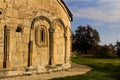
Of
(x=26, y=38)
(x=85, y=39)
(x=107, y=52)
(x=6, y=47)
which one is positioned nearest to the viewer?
(x=6, y=47)

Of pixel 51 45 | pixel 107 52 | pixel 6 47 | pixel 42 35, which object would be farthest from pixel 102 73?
pixel 107 52

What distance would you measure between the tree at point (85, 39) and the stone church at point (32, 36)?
108ft

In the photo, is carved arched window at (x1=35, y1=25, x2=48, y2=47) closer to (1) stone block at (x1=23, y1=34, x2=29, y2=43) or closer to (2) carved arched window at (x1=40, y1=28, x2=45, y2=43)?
(2) carved arched window at (x1=40, y1=28, x2=45, y2=43)

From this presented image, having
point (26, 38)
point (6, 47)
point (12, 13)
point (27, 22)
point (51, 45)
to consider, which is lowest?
point (6, 47)

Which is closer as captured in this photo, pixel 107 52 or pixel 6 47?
pixel 6 47

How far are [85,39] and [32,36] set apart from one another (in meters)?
38.0

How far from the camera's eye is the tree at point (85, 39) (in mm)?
52250

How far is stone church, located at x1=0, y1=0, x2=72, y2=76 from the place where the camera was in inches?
589

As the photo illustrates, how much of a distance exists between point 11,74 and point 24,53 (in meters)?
1.59

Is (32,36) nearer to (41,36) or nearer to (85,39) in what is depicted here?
(41,36)

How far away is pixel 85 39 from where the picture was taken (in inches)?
2119

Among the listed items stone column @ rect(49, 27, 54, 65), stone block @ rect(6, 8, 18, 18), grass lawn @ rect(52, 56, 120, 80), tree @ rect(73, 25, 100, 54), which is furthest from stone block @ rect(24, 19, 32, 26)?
tree @ rect(73, 25, 100, 54)

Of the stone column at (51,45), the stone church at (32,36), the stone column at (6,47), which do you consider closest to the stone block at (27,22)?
the stone church at (32,36)

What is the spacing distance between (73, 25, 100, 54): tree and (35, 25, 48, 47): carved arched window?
34.8 m
